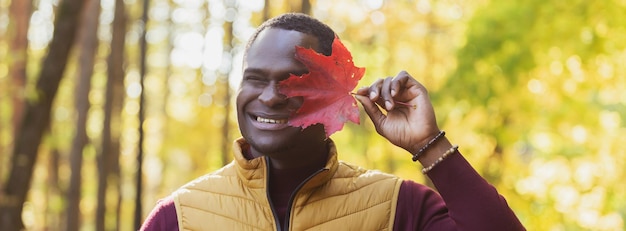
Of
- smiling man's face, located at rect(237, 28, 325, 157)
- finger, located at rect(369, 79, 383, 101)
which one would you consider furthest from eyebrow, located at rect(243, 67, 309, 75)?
finger, located at rect(369, 79, 383, 101)

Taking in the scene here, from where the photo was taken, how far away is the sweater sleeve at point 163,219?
257 centimetres

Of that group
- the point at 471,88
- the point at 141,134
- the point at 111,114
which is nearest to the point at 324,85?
the point at 471,88

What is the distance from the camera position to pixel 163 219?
258 cm

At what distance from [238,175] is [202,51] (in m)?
19.9

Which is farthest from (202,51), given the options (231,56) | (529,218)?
(529,218)

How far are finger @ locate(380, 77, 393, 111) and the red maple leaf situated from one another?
3.0 inches

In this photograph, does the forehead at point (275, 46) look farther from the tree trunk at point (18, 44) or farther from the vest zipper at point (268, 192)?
the tree trunk at point (18, 44)

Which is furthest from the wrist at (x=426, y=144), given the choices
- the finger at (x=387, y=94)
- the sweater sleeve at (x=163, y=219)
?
the sweater sleeve at (x=163, y=219)

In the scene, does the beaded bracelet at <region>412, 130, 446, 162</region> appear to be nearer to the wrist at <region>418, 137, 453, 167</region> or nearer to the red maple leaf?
the wrist at <region>418, 137, 453, 167</region>

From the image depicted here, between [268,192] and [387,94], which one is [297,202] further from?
[387,94]

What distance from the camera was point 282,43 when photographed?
2453 millimetres

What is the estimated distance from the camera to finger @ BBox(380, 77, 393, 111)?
2.27 meters

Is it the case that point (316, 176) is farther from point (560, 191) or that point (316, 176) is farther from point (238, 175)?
point (560, 191)

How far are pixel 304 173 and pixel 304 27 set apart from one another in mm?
465
